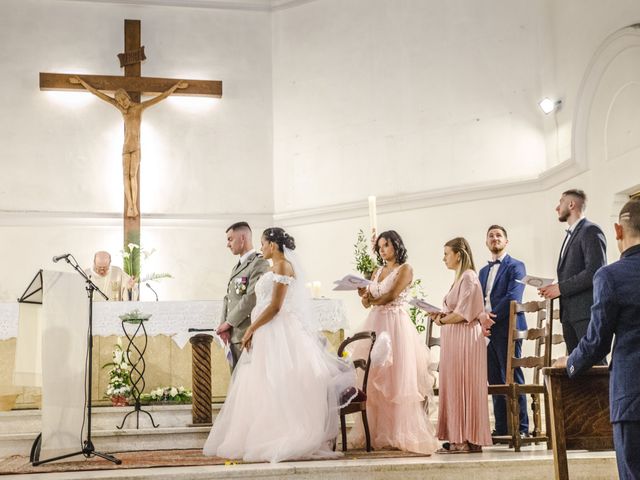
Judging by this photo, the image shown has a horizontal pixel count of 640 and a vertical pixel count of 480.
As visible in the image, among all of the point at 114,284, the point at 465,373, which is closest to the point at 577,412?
the point at 465,373

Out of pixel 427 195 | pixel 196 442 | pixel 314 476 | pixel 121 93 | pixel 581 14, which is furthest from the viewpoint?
pixel 121 93

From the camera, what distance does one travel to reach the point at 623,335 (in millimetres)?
3379

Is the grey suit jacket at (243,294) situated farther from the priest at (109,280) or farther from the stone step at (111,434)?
the priest at (109,280)

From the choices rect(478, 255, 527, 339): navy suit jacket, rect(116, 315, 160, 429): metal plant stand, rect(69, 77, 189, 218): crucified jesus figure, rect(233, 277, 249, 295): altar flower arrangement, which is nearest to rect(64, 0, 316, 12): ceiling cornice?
rect(69, 77, 189, 218): crucified jesus figure

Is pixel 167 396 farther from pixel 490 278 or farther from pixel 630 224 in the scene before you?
pixel 630 224

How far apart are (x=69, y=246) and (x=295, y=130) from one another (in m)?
3.17

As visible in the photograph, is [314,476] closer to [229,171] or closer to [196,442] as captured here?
[196,442]

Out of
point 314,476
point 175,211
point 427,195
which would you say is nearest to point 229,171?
point 175,211

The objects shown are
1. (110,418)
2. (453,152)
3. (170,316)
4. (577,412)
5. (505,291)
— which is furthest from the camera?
(453,152)

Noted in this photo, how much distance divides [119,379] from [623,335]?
517 cm

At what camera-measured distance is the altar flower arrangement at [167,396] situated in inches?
300

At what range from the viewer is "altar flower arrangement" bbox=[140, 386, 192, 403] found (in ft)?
25.0

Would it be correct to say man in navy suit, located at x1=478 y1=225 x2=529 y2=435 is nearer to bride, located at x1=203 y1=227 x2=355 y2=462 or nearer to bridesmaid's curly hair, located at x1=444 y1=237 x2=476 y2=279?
bridesmaid's curly hair, located at x1=444 y1=237 x2=476 y2=279

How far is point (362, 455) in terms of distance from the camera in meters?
5.67
